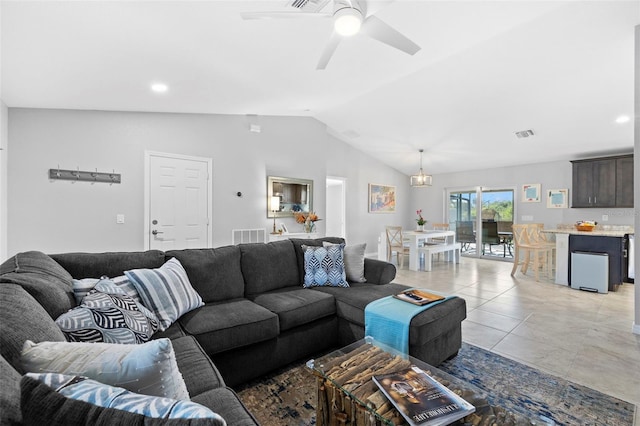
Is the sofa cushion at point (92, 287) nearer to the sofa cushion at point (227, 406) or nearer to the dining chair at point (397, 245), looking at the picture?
the sofa cushion at point (227, 406)

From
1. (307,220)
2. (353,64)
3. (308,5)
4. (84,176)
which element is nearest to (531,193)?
(307,220)

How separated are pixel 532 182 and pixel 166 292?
7.67 metres

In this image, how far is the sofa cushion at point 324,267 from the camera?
9.32 ft

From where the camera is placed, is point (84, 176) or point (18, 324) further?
point (84, 176)

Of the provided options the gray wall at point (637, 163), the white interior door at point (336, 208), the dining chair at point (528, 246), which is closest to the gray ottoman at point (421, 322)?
the gray wall at point (637, 163)

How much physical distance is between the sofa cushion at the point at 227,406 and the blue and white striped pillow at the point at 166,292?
2.78 ft

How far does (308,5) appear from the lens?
2045mm

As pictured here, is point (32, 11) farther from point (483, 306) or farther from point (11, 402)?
point (483, 306)

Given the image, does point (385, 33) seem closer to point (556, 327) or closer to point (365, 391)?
point (365, 391)

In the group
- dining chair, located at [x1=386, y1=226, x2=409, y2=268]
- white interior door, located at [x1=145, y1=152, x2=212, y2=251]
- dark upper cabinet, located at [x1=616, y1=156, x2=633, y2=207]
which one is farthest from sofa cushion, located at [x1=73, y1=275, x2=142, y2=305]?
dark upper cabinet, located at [x1=616, y1=156, x2=633, y2=207]

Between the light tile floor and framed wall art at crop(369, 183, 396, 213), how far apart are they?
3167 millimetres

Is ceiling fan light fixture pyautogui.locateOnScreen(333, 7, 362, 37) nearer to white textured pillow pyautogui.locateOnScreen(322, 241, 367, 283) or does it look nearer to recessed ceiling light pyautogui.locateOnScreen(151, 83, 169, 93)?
white textured pillow pyautogui.locateOnScreen(322, 241, 367, 283)

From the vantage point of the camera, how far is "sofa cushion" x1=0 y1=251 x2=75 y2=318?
1367 mm

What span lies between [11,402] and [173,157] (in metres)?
4.22
